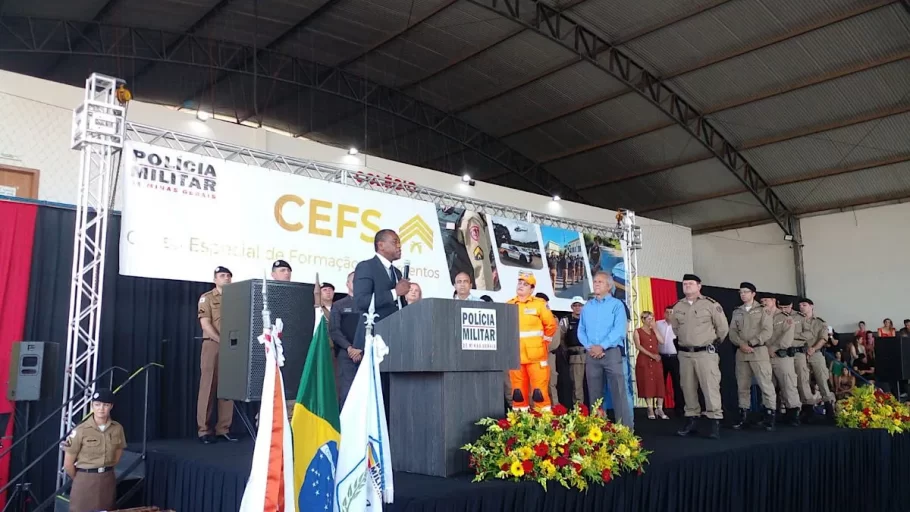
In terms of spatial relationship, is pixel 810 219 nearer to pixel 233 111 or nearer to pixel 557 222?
pixel 557 222

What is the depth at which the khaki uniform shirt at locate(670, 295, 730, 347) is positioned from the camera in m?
5.86

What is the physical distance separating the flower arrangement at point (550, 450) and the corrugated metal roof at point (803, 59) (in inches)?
390

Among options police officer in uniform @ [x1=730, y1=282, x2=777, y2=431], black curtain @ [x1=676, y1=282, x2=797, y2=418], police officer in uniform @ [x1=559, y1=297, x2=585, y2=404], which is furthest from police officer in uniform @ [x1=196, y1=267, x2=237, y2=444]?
black curtain @ [x1=676, y1=282, x2=797, y2=418]

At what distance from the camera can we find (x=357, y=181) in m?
7.20

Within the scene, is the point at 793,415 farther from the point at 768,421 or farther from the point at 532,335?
the point at 532,335

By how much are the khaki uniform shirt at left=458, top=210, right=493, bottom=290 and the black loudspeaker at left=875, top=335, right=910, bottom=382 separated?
515cm

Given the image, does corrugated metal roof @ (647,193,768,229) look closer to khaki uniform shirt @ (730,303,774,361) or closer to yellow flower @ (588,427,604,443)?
khaki uniform shirt @ (730,303,774,361)

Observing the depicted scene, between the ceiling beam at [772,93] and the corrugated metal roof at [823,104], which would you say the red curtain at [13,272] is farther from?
the corrugated metal roof at [823,104]

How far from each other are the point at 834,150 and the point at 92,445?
1421 centimetres

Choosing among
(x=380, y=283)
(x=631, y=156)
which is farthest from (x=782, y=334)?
(x=631, y=156)

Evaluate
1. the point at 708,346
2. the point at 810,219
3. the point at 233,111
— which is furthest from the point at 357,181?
the point at 810,219

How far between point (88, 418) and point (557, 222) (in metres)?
6.32

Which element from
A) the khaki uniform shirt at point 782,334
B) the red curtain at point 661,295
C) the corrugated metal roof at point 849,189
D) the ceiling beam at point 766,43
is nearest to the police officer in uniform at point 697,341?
the khaki uniform shirt at point 782,334

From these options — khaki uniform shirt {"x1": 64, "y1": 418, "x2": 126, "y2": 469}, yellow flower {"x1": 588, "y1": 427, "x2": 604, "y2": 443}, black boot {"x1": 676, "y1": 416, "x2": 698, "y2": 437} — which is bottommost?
black boot {"x1": 676, "y1": 416, "x2": 698, "y2": 437}
